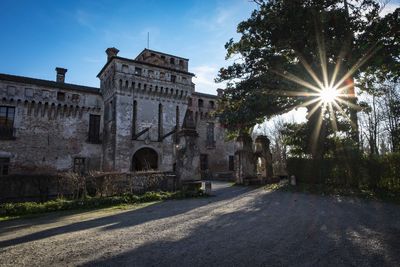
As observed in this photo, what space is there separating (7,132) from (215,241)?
81.3ft

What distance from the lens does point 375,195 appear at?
10.2 m

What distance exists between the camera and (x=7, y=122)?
2197 cm

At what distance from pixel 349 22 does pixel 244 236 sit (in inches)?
493

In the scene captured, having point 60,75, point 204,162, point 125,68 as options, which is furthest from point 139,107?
point 204,162

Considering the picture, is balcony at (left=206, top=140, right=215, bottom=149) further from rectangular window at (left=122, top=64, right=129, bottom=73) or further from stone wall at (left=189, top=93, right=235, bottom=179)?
rectangular window at (left=122, top=64, right=129, bottom=73)

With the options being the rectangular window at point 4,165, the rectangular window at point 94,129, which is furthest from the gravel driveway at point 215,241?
the rectangular window at point 94,129

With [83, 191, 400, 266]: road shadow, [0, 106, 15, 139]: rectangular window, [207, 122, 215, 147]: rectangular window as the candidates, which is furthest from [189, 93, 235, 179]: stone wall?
[83, 191, 400, 266]: road shadow

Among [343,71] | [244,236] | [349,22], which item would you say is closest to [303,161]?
[343,71]

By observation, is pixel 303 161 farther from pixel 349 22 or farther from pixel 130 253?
pixel 130 253

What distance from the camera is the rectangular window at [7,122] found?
21766 mm

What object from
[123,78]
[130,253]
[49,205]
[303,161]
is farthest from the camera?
[123,78]

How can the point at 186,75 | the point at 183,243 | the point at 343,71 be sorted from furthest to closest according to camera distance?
the point at 186,75 < the point at 343,71 < the point at 183,243

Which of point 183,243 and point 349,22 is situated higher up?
point 349,22

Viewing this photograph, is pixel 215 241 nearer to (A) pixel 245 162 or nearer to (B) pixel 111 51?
(A) pixel 245 162
